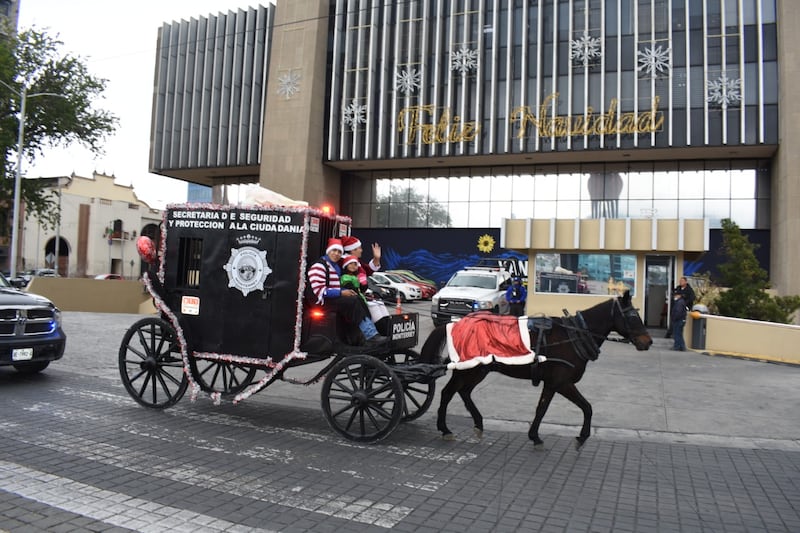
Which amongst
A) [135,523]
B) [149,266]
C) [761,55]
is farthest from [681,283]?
[761,55]

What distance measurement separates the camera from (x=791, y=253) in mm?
27344

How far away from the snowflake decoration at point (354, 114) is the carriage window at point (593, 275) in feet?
59.7

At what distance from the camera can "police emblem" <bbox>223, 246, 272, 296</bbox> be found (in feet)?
23.6

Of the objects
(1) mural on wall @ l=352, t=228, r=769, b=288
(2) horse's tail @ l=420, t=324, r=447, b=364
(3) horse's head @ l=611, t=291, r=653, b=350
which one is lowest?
(2) horse's tail @ l=420, t=324, r=447, b=364


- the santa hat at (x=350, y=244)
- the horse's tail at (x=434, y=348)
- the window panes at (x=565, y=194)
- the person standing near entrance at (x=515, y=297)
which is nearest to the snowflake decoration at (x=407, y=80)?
the window panes at (x=565, y=194)

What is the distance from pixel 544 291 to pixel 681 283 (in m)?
5.33

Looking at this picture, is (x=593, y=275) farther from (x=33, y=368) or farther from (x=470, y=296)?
(x=33, y=368)

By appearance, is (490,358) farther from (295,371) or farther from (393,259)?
(393,259)

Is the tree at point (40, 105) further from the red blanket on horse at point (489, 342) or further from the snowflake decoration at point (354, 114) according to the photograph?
the red blanket on horse at point (489, 342)

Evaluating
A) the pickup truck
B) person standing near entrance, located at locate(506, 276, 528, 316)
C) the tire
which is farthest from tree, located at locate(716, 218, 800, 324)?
the tire

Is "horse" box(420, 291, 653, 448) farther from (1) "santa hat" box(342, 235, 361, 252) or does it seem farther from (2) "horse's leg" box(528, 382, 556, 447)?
(1) "santa hat" box(342, 235, 361, 252)

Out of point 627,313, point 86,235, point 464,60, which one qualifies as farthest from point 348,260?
point 86,235

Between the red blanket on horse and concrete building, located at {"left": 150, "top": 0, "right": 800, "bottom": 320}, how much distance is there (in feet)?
87.2

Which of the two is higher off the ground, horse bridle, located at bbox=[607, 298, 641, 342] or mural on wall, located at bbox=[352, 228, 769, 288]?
mural on wall, located at bbox=[352, 228, 769, 288]
